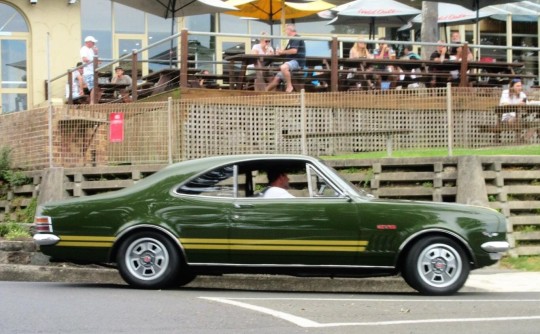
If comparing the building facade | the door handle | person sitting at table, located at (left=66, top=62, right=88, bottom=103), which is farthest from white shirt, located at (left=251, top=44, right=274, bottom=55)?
the door handle

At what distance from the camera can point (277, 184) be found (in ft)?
33.6

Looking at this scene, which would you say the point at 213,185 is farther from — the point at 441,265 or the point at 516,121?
the point at 516,121

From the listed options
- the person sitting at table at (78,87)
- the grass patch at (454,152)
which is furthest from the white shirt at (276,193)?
the person sitting at table at (78,87)

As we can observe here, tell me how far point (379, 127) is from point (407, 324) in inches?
373

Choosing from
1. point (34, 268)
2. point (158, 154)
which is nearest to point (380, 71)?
point (158, 154)

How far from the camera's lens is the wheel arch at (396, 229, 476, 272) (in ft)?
31.9

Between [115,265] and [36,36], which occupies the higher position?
[36,36]

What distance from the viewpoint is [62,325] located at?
→ 24.8ft

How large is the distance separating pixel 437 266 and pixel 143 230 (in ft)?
9.85

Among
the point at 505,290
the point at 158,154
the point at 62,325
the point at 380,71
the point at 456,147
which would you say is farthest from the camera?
the point at 380,71

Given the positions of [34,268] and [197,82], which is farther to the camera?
[197,82]

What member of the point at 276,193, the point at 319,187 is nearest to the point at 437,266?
the point at 319,187

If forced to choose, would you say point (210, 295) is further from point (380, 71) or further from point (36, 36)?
point (36, 36)

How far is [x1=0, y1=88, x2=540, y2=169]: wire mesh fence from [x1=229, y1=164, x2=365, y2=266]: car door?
18.4 ft
